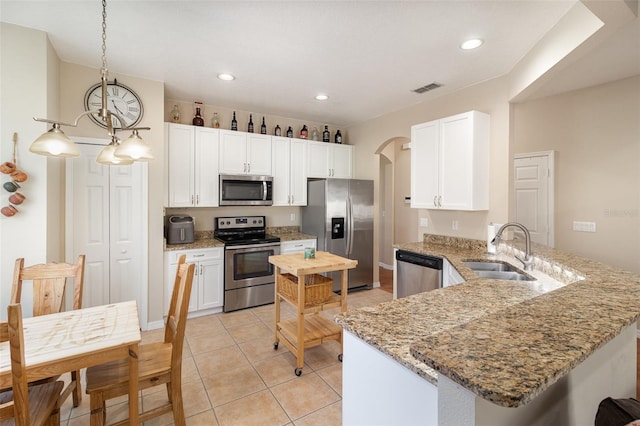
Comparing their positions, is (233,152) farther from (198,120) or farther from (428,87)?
(428,87)

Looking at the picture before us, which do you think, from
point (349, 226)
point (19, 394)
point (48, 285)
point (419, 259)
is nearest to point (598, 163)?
point (419, 259)

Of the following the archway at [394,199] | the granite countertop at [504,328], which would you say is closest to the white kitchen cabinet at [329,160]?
the archway at [394,199]

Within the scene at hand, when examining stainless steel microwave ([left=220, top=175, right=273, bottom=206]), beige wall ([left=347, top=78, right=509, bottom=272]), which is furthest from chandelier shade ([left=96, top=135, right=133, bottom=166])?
beige wall ([left=347, top=78, right=509, bottom=272])

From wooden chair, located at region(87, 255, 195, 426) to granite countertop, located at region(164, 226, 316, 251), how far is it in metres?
1.70

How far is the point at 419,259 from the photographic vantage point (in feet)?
10.4

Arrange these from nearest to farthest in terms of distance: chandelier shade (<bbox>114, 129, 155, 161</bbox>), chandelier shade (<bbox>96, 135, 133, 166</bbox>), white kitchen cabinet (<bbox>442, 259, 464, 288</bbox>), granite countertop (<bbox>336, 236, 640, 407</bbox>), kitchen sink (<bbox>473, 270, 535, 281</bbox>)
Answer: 1. granite countertop (<bbox>336, 236, 640, 407</bbox>)
2. chandelier shade (<bbox>114, 129, 155, 161</bbox>)
3. chandelier shade (<bbox>96, 135, 133, 166</bbox>)
4. kitchen sink (<bbox>473, 270, 535, 281</bbox>)
5. white kitchen cabinet (<bbox>442, 259, 464, 288</bbox>)

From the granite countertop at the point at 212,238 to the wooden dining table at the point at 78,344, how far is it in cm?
172

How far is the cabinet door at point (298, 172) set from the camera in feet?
14.8

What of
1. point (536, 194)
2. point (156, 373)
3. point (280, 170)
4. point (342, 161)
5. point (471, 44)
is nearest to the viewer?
point (156, 373)

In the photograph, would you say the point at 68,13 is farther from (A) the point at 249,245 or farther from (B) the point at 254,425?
(B) the point at 254,425

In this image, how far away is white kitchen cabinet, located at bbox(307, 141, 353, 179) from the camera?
467 centimetres

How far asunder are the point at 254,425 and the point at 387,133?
3784 mm

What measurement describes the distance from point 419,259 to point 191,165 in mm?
2931

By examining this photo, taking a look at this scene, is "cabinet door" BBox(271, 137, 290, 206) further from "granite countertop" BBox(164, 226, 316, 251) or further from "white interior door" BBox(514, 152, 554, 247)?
"white interior door" BBox(514, 152, 554, 247)
